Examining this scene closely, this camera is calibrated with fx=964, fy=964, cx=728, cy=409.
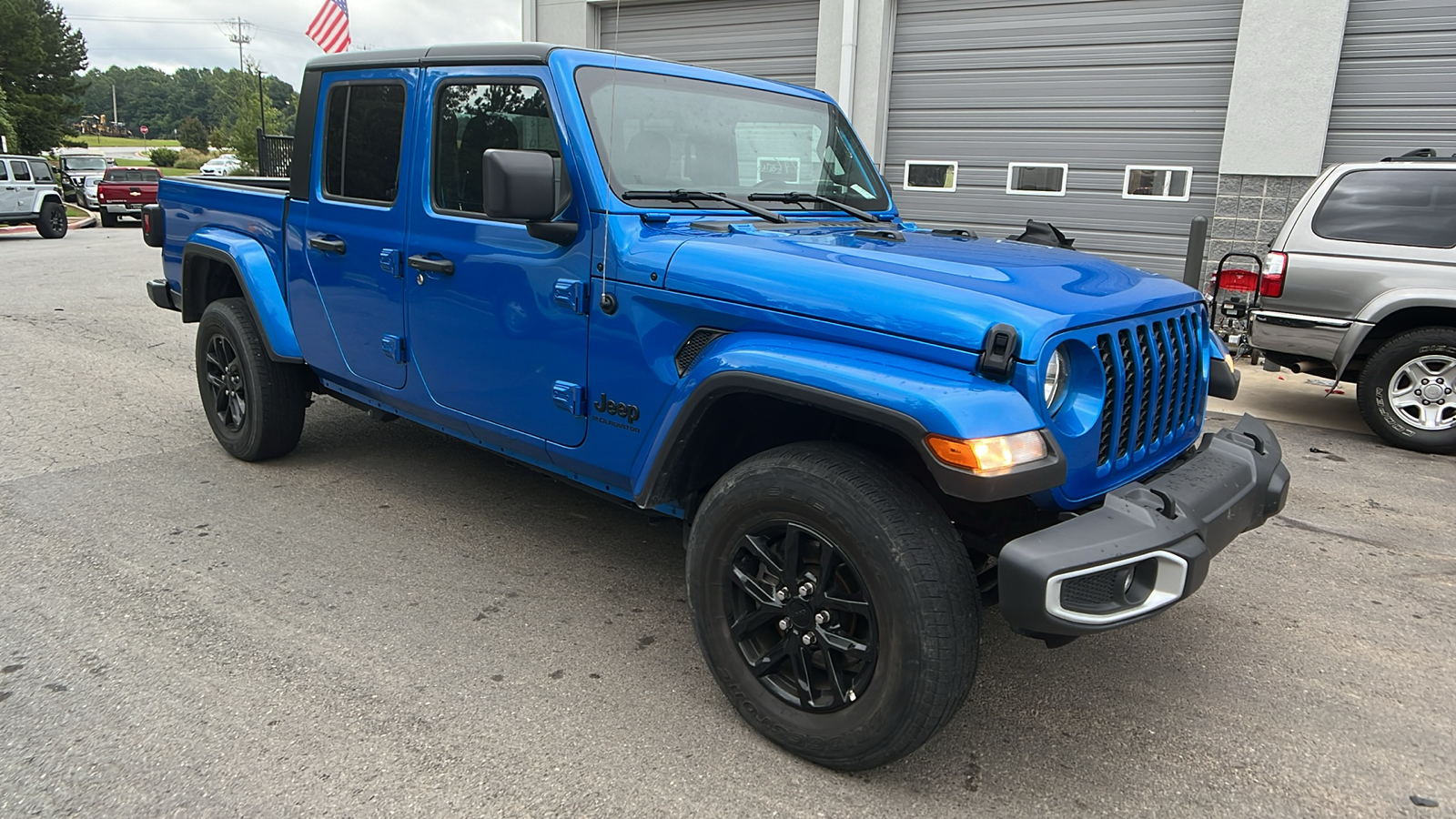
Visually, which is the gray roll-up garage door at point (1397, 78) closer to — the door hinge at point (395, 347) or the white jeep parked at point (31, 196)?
the door hinge at point (395, 347)

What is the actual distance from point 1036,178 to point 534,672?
9.00 meters

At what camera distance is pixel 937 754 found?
2715 mm

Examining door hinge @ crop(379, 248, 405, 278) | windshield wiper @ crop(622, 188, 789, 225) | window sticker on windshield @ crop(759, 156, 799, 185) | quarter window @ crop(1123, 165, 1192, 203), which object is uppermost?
quarter window @ crop(1123, 165, 1192, 203)

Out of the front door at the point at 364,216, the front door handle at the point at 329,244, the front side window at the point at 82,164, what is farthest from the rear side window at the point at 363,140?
the front side window at the point at 82,164

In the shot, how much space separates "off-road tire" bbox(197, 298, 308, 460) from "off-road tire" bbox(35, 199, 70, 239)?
19639 mm

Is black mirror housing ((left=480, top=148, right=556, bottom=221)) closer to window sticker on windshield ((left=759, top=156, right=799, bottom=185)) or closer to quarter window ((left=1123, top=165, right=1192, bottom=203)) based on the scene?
window sticker on windshield ((left=759, top=156, right=799, bottom=185))

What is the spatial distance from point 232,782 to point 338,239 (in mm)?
2375

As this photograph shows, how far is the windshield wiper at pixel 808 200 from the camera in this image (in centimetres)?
359

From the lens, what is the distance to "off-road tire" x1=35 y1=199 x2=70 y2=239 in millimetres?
20516

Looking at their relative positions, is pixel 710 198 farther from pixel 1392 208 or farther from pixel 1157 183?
pixel 1157 183

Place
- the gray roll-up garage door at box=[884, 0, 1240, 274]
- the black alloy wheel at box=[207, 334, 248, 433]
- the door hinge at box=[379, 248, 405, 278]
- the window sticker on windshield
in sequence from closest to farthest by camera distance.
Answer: the window sticker on windshield → the door hinge at box=[379, 248, 405, 278] → the black alloy wheel at box=[207, 334, 248, 433] → the gray roll-up garage door at box=[884, 0, 1240, 274]

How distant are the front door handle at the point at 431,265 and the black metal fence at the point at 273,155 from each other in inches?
114

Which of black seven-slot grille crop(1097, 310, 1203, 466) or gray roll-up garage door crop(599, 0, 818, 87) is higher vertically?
gray roll-up garage door crop(599, 0, 818, 87)

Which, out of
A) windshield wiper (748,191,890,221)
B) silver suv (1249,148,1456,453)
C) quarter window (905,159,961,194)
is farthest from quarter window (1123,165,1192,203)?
windshield wiper (748,191,890,221)
